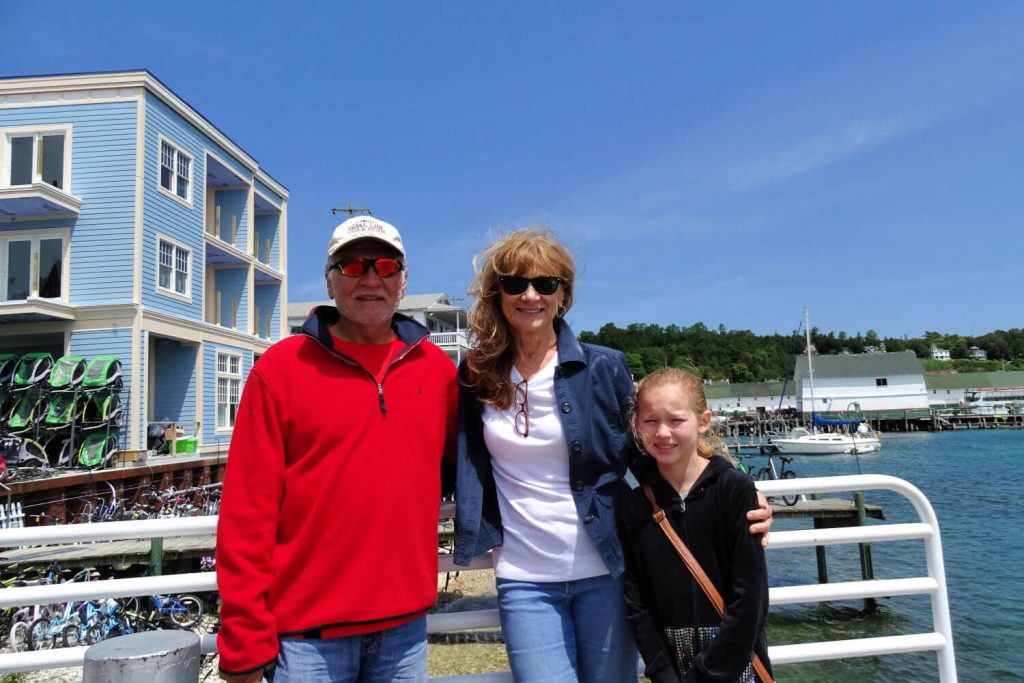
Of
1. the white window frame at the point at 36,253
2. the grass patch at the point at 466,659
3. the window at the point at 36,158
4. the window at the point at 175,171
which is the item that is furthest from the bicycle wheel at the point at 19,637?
the window at the point at 175,171

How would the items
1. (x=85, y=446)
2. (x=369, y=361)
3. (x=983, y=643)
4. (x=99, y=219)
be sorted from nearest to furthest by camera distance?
1. (x=369, y=361)
2. (x=983, y=643)
3. (x=85, y=446)
4. (x=99, y=219)

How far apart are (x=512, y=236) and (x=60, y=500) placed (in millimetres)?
14971

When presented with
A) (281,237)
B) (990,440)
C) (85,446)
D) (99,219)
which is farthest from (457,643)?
(990,440)

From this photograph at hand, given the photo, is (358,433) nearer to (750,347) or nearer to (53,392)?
(53,392)

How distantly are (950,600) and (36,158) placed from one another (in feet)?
87.5

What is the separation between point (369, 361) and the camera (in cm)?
244

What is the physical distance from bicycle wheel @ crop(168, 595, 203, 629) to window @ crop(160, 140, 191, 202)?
48.5ft

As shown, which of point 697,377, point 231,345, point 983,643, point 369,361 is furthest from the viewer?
point 231,345

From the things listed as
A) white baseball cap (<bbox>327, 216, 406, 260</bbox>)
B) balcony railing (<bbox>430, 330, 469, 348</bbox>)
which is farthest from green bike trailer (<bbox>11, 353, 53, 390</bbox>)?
balcony railing (<bbox>430, 330, 469, 348</bbox>)

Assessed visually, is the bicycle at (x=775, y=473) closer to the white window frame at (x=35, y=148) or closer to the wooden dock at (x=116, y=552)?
the wooden dock at (x=116, y=552)

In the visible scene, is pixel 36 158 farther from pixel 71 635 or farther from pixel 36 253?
pixel 71 635

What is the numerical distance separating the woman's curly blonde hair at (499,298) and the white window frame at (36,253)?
21048mm

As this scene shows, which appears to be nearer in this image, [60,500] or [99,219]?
[60,500]

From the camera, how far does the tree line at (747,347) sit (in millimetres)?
140250
